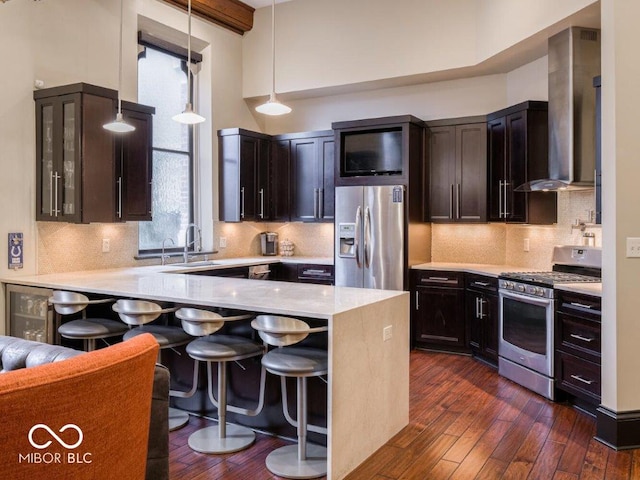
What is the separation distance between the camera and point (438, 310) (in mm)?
5434

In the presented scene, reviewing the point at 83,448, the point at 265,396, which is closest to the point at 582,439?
the point at 265,396

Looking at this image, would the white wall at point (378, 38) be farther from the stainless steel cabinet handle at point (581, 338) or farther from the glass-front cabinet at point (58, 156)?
the glass-front cabinet at point (58, 156)

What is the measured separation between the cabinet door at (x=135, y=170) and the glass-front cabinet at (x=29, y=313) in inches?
37.9

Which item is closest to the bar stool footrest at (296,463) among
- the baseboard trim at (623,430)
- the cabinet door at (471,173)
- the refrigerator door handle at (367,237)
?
the baseboard trim at (623,430)

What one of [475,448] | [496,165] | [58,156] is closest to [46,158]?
[58,156]

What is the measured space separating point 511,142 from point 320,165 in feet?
7.37

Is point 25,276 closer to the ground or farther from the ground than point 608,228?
closer to the ground

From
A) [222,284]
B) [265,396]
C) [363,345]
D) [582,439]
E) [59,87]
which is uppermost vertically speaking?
[59,87]

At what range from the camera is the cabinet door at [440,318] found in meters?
5.33

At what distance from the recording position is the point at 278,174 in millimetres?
6668

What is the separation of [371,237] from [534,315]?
1946 millimetres

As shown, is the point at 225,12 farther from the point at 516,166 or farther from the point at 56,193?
the point at 516,166

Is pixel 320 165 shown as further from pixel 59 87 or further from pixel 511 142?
pixel 59 87

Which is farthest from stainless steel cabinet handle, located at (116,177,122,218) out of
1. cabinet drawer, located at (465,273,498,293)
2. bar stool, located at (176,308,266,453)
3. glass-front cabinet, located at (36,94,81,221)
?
cabinet drawer, located at (465,273,498,293)
